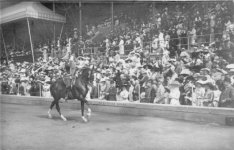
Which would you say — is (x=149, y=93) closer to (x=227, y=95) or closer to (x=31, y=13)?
(x=227, y=95)

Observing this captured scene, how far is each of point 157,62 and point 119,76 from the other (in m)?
1.58

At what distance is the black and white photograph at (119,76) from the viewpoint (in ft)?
27.6

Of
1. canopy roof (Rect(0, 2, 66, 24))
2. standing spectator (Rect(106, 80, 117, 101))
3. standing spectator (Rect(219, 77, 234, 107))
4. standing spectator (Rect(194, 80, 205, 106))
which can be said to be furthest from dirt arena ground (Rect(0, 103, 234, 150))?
canopy roof (Rect(0, 2, 66, 24))

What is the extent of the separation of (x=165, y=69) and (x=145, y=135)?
14.7ft

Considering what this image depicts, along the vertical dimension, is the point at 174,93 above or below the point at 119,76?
below

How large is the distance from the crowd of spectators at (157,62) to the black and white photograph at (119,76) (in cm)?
4

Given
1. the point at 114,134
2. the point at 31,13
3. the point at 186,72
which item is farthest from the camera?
the point at 31,13

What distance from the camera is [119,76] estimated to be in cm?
1279

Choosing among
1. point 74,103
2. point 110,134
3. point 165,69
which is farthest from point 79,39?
point 110,134

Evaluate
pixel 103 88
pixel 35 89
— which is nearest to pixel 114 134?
pixel 103 88

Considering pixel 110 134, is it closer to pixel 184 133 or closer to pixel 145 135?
pixel 145 135

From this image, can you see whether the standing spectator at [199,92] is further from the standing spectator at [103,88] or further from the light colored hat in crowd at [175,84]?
the standing spectator at [103,88]

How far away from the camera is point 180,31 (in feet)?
48.8

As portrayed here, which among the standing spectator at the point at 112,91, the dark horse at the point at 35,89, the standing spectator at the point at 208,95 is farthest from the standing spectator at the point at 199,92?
the dark horse at the point at 35,89
